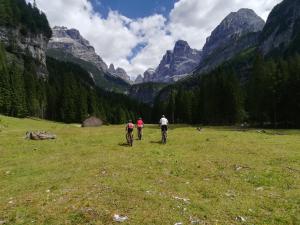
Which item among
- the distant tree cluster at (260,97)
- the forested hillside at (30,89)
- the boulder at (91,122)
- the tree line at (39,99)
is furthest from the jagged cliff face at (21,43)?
the distant tree cluster at (260,97)

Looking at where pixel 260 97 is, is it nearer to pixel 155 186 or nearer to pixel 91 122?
pixel 91 122

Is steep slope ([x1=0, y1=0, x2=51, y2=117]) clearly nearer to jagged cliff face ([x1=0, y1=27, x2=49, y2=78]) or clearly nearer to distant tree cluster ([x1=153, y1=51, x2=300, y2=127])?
jagged cliff face ([x1=0, y1=27, x2=49, y2=78])

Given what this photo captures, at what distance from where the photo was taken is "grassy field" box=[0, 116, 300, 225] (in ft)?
45.0

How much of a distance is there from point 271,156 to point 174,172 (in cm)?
1011

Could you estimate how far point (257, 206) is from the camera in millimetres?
14719

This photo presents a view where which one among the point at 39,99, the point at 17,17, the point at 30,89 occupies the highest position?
the point at 17,17

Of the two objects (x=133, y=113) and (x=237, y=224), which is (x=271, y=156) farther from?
(x=133, y=113)

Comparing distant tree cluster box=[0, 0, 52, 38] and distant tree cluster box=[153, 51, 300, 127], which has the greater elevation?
distant tree cluster box=[0, 0, 52, 38]

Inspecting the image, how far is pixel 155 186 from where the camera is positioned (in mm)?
18078

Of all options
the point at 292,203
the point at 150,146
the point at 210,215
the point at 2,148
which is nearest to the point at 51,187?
the point at 210,215

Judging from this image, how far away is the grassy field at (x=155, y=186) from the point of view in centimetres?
1372

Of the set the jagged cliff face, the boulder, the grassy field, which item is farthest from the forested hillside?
the grassy field

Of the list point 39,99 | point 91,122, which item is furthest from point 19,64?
point 91,122

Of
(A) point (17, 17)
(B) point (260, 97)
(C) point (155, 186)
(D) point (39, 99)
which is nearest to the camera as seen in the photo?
(C) point (155, 186)
